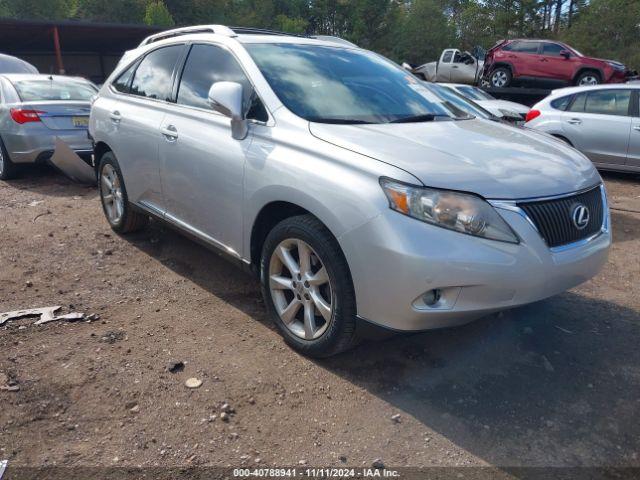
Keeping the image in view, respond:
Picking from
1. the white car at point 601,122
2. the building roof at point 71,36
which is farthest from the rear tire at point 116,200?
the building roof at point 71,36

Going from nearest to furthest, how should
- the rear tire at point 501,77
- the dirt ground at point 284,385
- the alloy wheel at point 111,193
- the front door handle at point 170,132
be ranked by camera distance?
1. the dirt ground at point 284,385
2. the front door handle at point 170,132
3. the alloy wheel at point 111,193
4. the rear tire at point 501,77

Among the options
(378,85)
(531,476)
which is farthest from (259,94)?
(531,476)

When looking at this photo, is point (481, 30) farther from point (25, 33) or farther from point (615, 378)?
point (615, 378)

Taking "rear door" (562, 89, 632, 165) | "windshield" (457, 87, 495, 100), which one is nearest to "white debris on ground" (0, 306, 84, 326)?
"rear door" (562, 89, 632, 165)

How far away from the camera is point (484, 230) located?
258cm

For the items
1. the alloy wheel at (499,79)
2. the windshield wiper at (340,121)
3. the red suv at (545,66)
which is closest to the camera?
the windshield wiper at (340,121)

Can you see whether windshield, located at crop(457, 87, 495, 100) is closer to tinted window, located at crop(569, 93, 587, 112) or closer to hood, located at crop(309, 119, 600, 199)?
tinted window, located at crop(569, 93, 587, 112)

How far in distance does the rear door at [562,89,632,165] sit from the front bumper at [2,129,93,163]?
7.31 metres

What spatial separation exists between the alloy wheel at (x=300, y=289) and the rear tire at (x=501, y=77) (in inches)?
585

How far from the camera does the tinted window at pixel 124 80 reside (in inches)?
192

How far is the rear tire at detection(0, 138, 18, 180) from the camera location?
7.57 meters

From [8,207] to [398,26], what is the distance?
41538 millimetres

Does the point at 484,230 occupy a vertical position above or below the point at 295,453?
above

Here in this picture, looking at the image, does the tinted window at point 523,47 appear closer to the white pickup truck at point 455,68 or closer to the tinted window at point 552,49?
the tinted window at point 552,49
